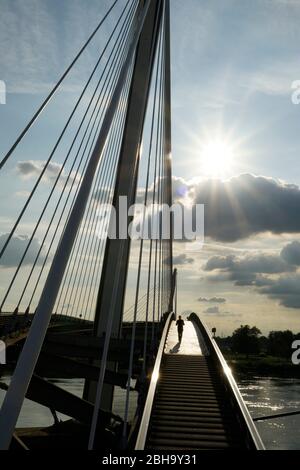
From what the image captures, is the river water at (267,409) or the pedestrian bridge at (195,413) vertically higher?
the pedestrian bridge at (195,413)

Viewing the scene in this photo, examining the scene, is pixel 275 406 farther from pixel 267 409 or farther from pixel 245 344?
pixel 245 344

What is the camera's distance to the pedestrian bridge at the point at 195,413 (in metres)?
6.63

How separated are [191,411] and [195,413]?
29 cm

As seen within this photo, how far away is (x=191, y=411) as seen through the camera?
28.0ft

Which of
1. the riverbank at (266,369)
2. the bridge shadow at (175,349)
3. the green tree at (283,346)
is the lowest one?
the bridge shadow at (175,349)

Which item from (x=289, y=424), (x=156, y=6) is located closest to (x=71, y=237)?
(x=156, y=6)

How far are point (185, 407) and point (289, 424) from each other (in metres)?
49.0

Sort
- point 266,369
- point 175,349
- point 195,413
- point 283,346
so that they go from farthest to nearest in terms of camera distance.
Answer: point 283,346 → point 266,369 → point 175,349 → point 195,413

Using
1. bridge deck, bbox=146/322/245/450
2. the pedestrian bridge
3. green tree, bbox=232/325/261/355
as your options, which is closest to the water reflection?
bridge deck, bbox=146/322/245/450

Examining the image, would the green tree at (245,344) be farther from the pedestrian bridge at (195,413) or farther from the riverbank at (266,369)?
the pedestrian bridge at (195,413)

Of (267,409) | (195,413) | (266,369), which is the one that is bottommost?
(267,409)

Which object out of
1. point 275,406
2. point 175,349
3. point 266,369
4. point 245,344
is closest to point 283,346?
point 245,344

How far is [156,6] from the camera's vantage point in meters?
11.7

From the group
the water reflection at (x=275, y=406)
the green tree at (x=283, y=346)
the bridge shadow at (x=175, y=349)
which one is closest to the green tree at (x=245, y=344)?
the green tree at (x=283, y=346)
